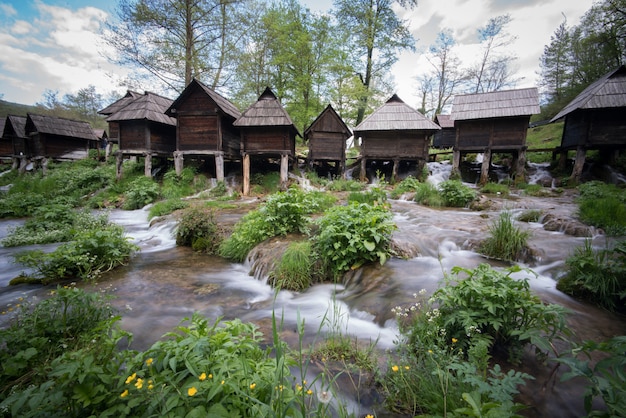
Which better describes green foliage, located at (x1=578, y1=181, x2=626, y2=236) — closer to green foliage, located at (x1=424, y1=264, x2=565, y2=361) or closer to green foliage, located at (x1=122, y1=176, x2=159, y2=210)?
green foliage, located at (x1=424, y1=264, x2=565, y2=361)

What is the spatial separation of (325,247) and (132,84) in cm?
2238

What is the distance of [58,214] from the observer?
27.4 ft

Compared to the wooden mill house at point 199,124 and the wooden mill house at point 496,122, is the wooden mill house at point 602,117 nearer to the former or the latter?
the wooden mill house at point 496,122

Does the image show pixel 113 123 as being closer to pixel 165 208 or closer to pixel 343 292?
pixel 165 208

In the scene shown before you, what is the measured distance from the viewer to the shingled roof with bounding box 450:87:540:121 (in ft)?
48.5

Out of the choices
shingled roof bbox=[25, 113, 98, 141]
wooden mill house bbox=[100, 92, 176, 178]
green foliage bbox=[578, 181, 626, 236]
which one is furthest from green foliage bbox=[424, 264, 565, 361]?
shingled roof bbox=[25, 113, 98, 141]

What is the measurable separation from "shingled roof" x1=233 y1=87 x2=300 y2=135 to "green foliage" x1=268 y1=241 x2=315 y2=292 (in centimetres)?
1068

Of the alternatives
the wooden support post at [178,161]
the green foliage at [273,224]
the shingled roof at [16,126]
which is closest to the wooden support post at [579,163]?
the green foliage at [273,224]

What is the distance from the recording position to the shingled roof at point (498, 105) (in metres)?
14.8

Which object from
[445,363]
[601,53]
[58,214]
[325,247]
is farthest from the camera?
[601,53]

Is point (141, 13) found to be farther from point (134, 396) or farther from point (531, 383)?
point (531, 383)

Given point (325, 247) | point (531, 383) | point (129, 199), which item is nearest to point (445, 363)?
point (531, 383)

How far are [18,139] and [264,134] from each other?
2494 cm

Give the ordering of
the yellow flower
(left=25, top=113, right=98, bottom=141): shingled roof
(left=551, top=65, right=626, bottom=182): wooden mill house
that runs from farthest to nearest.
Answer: (left=25, top=113, right=98, bottom=141): shingled roof
(left=551, top=65, right=626, bottom=182): wooden mill house
the yellow flower
